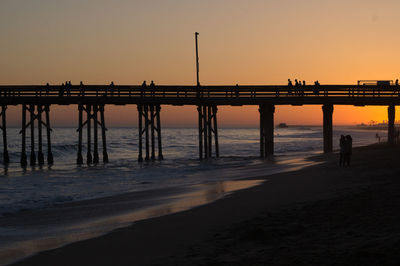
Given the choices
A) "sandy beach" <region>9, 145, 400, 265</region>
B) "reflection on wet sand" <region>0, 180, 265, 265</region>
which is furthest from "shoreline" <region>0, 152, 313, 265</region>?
"sandy beach" <region>9, 145, 400, 265</region>

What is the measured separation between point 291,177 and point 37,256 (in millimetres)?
11817

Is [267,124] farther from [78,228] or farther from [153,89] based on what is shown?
[78,228]

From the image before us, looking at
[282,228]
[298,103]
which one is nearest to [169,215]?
[282,228]

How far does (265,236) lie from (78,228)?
4.02 metres

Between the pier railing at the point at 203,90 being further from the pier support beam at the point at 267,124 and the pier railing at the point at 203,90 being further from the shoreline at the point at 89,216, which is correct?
the shoreline at the point at 89,216

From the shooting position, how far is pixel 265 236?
26.7 ft

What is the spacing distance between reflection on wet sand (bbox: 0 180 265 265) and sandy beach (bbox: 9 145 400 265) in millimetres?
405

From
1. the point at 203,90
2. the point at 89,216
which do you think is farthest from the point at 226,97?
the point at 89,216

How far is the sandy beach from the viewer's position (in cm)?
679

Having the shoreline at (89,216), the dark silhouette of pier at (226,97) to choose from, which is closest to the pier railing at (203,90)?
the dark silhouette of pier at (226,97)

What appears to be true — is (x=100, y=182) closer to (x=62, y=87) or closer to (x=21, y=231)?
(x=21, y=231)

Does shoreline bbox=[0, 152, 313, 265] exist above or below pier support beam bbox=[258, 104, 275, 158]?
below

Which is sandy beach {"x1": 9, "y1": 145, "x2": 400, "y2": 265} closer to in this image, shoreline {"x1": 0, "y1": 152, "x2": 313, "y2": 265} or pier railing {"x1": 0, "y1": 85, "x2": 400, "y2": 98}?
shoreline {"x1": 0, "y1": 152, "x2": 313, "y2": 265}

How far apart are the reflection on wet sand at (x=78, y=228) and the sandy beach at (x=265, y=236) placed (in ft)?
1.33
